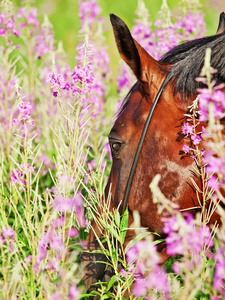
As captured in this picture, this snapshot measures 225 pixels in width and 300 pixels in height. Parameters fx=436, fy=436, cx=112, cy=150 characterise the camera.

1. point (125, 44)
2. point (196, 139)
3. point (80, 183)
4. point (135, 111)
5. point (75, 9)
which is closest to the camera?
point (196, 139)

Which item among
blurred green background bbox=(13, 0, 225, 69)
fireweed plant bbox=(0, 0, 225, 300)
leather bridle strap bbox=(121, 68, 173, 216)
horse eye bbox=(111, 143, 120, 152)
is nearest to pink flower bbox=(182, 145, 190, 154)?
fireweed plant bbox=(0, 0, 225, 300)

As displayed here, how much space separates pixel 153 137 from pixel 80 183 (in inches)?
29.0

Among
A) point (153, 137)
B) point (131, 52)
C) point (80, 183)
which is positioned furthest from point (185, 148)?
point (80, 183)

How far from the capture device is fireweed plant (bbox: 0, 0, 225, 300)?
1611 millimetres

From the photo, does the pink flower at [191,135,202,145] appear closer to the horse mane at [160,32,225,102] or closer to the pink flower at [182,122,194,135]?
the pink flower at [182,122,194,135]

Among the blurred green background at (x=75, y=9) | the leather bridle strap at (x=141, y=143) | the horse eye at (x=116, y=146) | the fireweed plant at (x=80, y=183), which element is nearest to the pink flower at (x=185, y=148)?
the fireweed plant at (x=80, y=183)

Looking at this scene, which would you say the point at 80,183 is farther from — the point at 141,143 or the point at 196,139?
the point at 196,139

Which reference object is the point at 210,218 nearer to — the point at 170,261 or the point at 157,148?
the point at 157,148

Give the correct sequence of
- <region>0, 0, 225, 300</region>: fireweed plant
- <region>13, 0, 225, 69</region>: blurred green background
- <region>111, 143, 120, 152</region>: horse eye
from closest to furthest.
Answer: <region>0, 0, 225, 300</region>: fireweed plant → <region>111, 143, 120, 152</region>: horse eye → <region>13, 0, 225, 69</region>: blurred green background

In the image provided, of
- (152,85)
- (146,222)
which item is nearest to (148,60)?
(152,85)

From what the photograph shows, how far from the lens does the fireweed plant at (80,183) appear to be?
1611 mm

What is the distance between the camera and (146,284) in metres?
1.45

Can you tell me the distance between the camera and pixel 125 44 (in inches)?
91.9

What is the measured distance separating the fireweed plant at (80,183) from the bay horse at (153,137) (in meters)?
0.07
